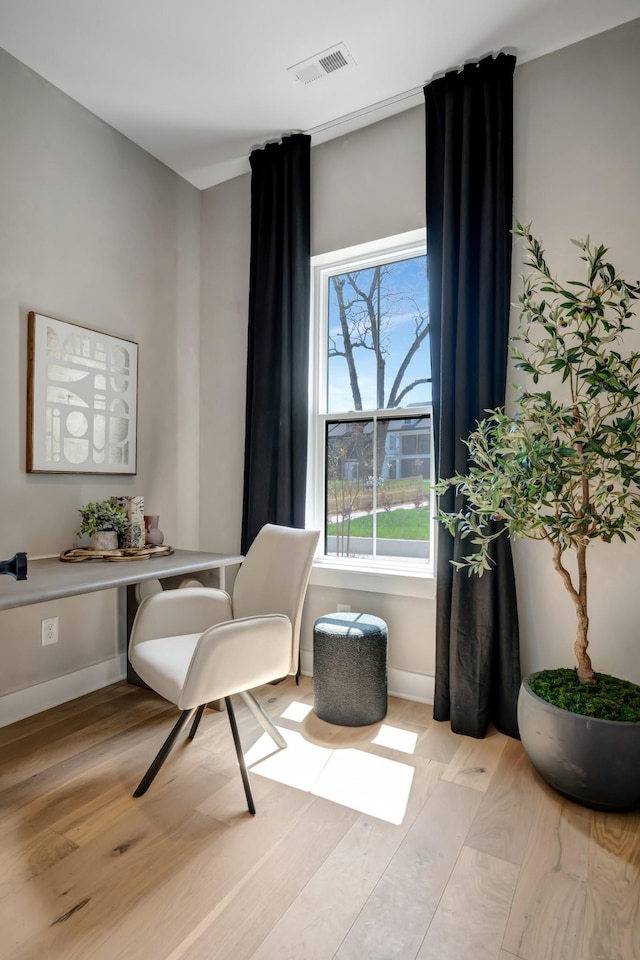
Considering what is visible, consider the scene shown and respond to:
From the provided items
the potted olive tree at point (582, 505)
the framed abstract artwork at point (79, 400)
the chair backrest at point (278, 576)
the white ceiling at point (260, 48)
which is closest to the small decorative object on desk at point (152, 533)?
the framed abstract artwork at point (79, 400)

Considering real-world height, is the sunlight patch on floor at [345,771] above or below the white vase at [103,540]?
below

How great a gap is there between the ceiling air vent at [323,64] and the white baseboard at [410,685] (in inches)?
110

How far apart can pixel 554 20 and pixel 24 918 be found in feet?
11.1

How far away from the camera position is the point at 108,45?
7.13ft

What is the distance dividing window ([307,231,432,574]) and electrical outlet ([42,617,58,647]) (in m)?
1.37

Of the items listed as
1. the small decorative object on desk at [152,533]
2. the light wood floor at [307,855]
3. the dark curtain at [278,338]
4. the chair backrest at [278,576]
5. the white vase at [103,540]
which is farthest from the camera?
the dark curtain at [278,338]

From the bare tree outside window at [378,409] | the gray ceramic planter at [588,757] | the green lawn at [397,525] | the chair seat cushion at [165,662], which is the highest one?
the bare tree outside window at [378,409]

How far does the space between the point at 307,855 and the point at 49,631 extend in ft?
5.19

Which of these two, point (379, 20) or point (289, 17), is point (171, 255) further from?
point (379, 20)

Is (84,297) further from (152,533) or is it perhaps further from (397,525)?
(397,525)

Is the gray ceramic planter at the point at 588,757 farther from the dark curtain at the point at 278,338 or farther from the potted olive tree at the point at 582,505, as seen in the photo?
the dark curtain at the point at 278,338

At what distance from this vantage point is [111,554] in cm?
226

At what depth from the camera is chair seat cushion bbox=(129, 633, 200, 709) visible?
5.29 feet

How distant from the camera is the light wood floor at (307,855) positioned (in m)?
1.18
